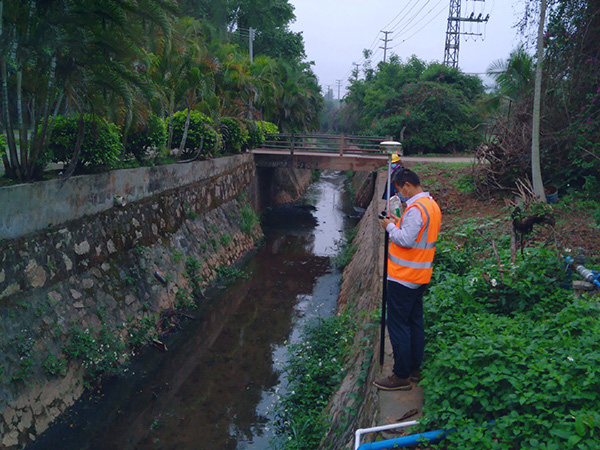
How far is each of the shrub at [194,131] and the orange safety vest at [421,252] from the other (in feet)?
32.9

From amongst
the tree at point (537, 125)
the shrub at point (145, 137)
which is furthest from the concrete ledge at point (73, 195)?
the tree at point (537, 125)

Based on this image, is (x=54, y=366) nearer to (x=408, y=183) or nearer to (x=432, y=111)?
(x=408, y=183)

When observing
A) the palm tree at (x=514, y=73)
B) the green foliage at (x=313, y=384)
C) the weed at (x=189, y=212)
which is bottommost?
the green foliage at (x=313, y=384)

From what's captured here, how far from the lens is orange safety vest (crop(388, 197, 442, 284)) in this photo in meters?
3.98

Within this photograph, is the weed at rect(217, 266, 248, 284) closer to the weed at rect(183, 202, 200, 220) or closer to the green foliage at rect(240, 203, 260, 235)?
the weed at rect(183, 202, 200, 220)

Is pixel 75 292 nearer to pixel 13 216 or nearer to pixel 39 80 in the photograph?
pixel 13 216

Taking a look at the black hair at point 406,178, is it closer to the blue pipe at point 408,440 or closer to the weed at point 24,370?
the blue pipe at point 408,440

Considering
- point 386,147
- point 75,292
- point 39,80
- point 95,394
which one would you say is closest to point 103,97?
point 39,80

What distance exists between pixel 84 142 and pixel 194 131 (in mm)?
5504

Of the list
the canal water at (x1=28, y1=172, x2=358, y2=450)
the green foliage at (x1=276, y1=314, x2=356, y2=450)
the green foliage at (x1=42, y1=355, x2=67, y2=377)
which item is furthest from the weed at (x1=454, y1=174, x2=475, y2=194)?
the green foliage at (x1=42, y1=355, x2=67, y2=377)

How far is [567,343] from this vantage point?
11.6 ft

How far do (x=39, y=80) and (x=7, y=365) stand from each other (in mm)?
4039

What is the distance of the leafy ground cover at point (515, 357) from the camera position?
298 centimetres

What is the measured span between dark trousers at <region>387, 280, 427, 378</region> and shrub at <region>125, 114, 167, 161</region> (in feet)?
24.1
